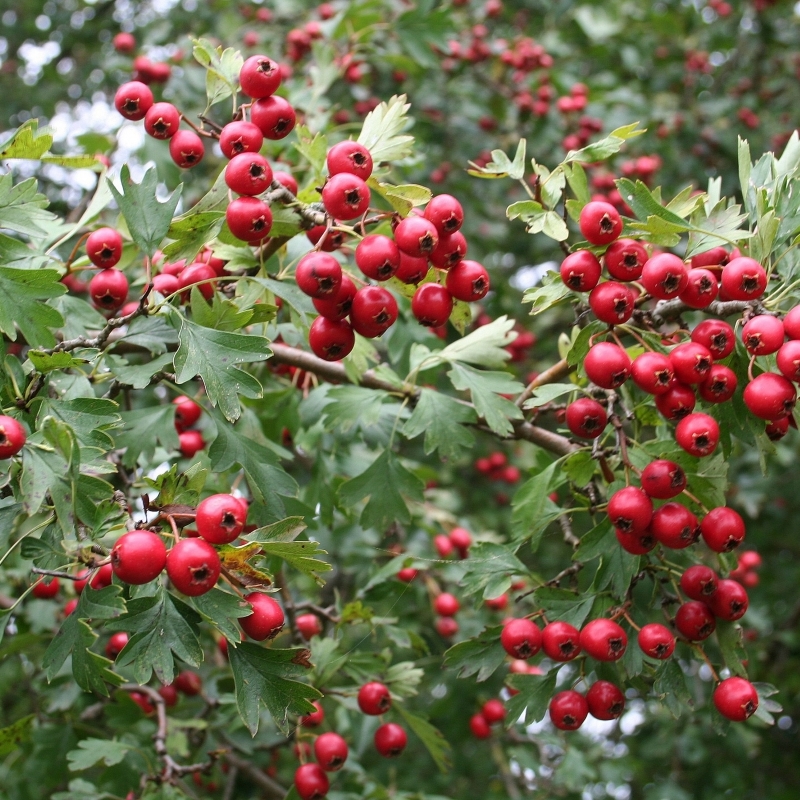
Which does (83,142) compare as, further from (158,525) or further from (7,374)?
(158,525)

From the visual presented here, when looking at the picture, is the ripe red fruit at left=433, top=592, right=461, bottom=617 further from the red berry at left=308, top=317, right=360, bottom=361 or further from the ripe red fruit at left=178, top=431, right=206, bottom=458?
the red berry at left=308, top=317, right=360, bottom=361

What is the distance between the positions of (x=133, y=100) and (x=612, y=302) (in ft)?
3.84

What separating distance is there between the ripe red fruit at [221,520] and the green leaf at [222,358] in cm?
24

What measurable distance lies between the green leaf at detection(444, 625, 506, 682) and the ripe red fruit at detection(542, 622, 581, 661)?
0.19 meters

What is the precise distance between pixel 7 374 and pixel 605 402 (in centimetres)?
129

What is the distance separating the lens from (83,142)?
316 cm

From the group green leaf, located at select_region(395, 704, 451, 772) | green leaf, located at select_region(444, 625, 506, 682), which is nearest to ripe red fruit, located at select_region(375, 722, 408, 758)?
green leaf, located at select_region(395, 704, 451, 772)

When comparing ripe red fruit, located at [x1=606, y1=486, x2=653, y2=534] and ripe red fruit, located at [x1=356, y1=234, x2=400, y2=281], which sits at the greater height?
ripe red fruit, located at [x1=356, y1=234, x2=400, y2=281]

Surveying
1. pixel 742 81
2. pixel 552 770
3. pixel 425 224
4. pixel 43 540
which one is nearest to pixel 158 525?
pixel 43 540

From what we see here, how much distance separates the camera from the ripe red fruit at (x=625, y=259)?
1580mm

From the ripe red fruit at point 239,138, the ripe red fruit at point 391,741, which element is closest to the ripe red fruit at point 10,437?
the ripe red fruit at point 239,138

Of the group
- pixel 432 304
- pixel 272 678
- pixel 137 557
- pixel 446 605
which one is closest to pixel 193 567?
pixel 137 557

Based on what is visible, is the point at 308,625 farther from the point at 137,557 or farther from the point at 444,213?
the point at 444,213

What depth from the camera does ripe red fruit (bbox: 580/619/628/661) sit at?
1.65 metres
